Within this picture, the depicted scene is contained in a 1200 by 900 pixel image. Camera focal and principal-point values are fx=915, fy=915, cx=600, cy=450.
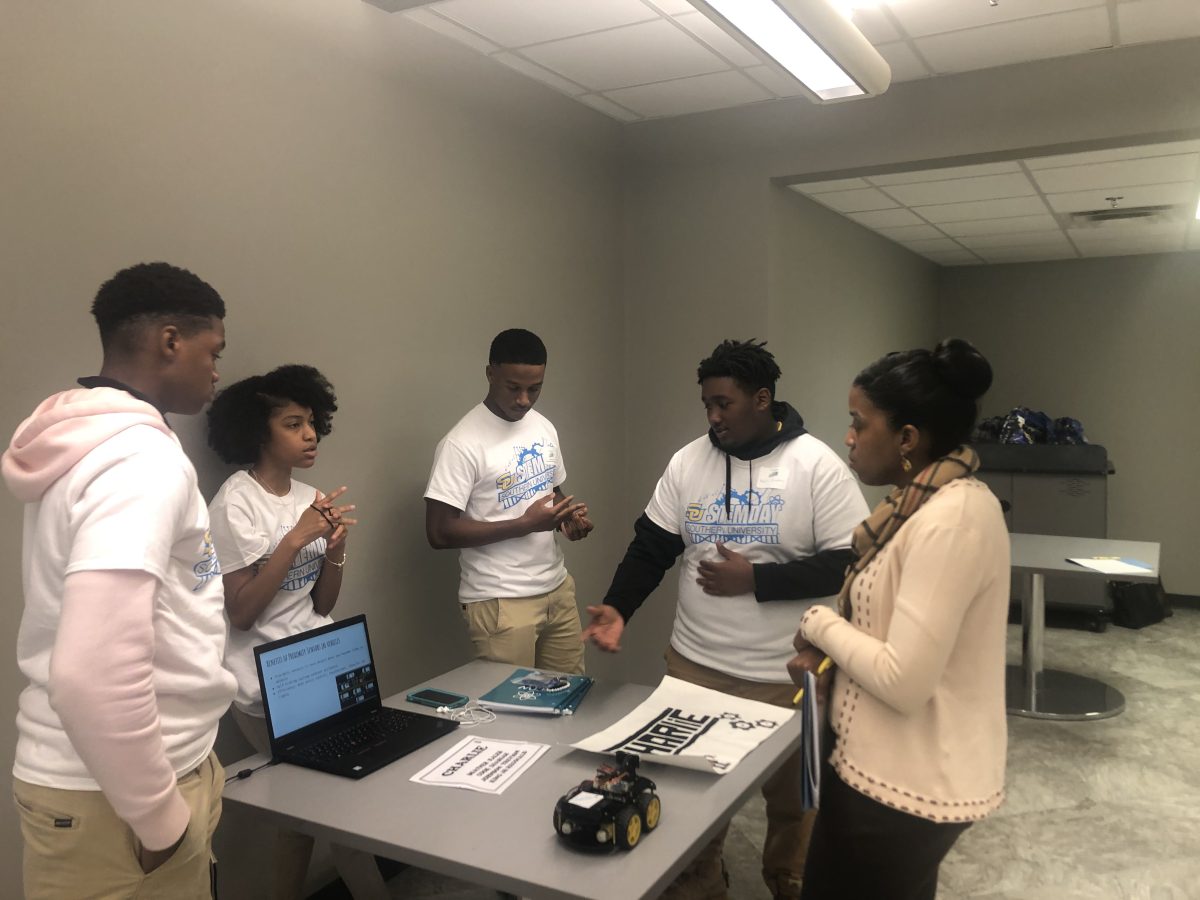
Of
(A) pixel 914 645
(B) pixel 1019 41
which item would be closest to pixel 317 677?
(A) pixel 914 645

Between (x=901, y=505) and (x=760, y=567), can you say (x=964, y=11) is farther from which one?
(x=901, y=505)

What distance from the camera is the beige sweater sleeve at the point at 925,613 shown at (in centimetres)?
132

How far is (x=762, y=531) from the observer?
90.7 inches

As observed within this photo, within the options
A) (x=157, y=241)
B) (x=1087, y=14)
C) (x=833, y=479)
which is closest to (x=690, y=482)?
(x=833, y=479)

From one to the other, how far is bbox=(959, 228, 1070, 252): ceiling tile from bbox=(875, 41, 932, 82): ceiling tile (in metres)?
2.85

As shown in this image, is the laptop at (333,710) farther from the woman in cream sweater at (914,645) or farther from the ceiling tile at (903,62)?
the ceiling tile at (903,62)

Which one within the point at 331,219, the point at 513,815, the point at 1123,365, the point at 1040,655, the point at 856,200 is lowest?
the point at 1040,655

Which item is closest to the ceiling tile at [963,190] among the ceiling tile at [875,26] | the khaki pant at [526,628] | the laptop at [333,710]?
the ceiling tile at [875,26]

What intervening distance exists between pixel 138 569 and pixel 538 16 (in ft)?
7.13

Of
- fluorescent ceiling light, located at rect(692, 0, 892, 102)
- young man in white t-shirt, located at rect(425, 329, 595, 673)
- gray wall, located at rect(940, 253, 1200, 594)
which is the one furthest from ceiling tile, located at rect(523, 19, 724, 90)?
gray wall, located at rect(940, 253, 1200, 594)

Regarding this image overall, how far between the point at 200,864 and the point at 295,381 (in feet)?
3.69

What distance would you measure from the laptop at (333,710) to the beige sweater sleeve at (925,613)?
1.00 m

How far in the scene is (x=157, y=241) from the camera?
83.2 inches

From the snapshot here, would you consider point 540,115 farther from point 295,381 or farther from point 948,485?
point 948,485
